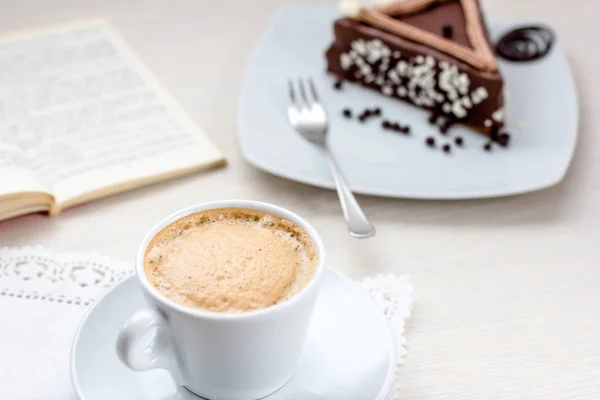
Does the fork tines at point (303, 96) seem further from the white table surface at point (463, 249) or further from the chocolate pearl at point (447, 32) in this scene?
the chocolate pearl at point (447, 32)

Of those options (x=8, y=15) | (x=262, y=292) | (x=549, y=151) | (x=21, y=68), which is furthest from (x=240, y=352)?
(x=8, y=15)

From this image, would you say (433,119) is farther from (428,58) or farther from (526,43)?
(526,43)

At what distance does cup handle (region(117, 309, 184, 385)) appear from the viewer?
2.28ft

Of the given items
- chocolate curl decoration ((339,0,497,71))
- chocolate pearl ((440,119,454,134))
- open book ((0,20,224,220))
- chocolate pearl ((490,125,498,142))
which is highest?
chocolate curl decoration ((339,0,497,71))

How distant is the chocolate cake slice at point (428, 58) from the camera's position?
139 centimetres

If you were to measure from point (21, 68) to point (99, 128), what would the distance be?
30cm

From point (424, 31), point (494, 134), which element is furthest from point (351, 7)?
point (494, 134)

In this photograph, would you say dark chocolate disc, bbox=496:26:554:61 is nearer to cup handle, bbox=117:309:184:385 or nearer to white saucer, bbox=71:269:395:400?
white saucer, bbox=71:269:395:400

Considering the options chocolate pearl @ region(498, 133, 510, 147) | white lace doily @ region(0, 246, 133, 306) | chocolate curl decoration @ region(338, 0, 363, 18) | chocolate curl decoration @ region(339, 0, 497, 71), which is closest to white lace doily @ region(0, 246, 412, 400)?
white lace doily @ region(0, 246, 133, 306)

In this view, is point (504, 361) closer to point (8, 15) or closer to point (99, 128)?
point (99, 128)

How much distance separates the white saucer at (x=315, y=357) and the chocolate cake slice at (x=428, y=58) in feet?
1.99

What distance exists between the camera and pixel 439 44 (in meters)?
1.46

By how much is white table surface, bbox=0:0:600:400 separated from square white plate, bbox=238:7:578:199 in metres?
0.04

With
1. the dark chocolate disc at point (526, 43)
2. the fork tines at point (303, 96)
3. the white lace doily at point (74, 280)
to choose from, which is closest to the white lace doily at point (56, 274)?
the white lace doily at point (74, 280)
